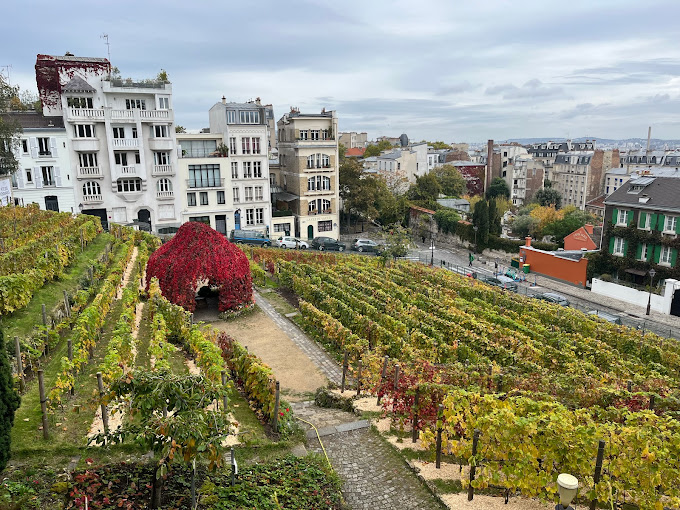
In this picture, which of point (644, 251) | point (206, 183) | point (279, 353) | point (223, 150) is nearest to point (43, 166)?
point (206, 183)

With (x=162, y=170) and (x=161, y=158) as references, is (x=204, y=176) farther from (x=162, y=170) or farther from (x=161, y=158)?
(x=161, y=158)

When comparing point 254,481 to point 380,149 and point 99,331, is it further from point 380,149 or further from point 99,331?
point 380,149

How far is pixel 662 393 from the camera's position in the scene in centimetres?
1266

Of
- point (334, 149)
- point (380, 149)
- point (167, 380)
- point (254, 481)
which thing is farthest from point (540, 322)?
point (380, 149)

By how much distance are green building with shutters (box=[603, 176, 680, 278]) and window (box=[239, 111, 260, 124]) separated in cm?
3565

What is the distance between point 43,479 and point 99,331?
8.62 metres

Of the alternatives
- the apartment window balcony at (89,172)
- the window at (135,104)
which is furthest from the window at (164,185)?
the window at (135,104)

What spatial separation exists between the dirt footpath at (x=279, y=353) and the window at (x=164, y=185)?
28.6m

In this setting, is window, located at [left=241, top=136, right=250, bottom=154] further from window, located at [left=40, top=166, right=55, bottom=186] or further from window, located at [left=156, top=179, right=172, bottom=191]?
window, located at [left=40, top=166, right=55, bottom=186]

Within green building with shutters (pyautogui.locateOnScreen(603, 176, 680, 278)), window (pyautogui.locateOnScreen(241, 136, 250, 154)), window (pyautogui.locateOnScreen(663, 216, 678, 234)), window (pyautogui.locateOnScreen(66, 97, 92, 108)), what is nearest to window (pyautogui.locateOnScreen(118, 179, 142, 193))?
window (pyautogui.locateOnScreen(66, 97, 92, 108))

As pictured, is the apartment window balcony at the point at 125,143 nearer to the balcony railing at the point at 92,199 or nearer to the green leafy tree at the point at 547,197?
the balcony railing at the point at 92,199

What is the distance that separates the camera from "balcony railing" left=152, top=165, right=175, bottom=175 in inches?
1891

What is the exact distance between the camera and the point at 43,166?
44062 mm

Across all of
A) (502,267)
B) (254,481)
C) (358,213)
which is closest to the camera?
(254,481)
